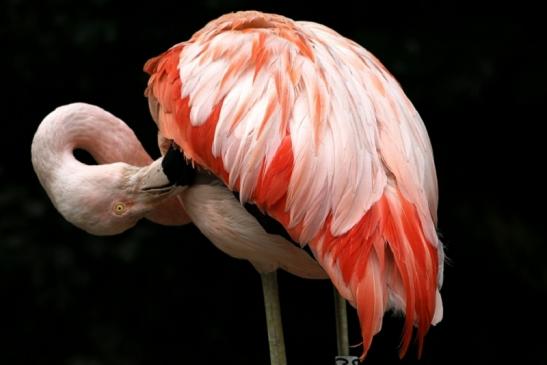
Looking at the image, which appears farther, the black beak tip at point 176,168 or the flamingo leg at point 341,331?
the flamingo leg at point 341,331

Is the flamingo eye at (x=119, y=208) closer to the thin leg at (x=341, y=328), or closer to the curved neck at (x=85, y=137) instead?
the curved neck at (x=85, y=137)

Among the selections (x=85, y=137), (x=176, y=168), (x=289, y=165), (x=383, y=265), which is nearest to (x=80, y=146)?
(x=85, y=137)

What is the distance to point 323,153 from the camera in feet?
7.33

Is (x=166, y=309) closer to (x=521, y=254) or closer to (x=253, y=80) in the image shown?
(x=521, y=254)

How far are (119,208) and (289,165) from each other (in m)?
0.55

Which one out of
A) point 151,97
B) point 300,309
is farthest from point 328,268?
point 300,309

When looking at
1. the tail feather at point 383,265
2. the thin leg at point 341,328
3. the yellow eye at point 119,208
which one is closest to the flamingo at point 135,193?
the yellow eye at point 119,208

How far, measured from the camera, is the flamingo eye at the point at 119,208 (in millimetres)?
2623

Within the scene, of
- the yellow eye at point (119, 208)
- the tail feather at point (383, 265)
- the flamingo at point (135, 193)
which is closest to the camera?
the tail feather at point (383, 265)

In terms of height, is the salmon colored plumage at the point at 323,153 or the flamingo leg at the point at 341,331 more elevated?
the salmon colored plumage at the point at 323,153

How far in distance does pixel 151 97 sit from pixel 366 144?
0.53 meters

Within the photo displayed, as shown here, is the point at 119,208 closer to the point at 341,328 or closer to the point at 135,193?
the point at 135,193

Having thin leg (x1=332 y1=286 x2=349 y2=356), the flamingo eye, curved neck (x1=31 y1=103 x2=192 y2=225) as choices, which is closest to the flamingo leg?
thin leg (x1=332 y1=286 x2=349 y2=356)

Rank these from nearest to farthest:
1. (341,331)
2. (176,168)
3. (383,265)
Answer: (383,265), (176,168), (341,331)
